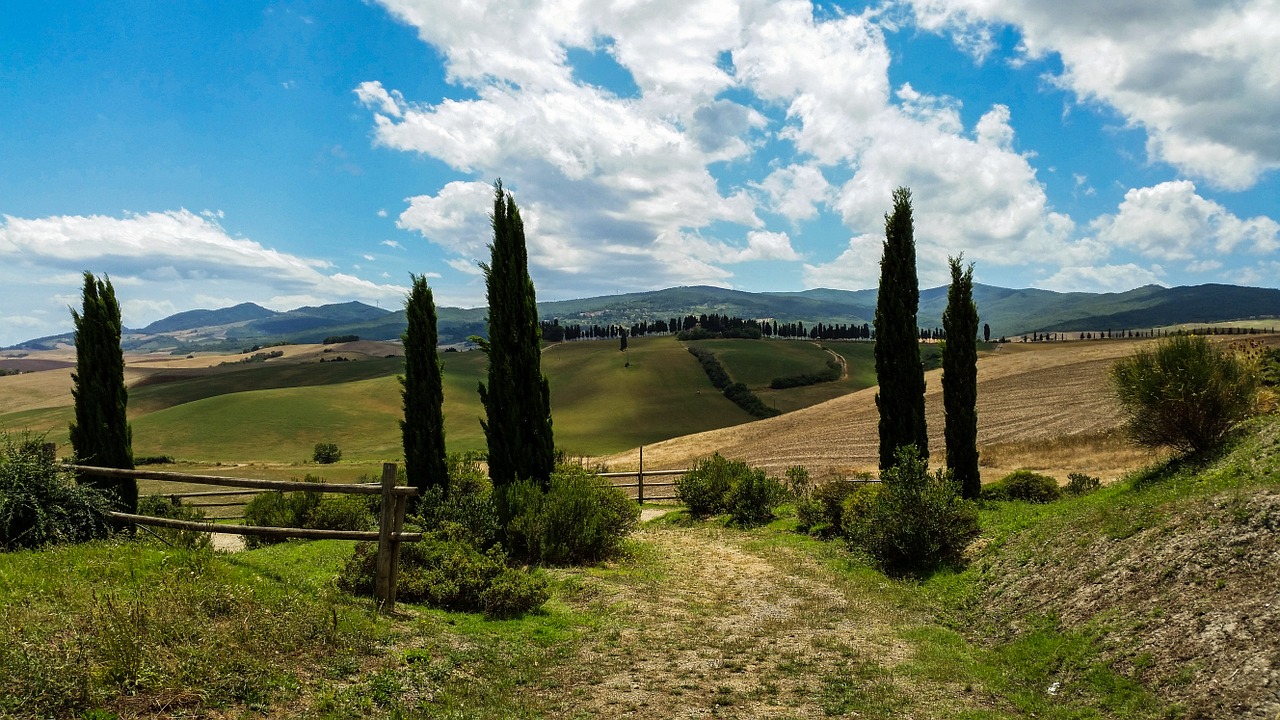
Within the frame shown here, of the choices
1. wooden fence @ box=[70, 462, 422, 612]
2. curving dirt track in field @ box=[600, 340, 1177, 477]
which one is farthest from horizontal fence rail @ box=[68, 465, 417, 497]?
curving dirt track in field @ box=[600, 340, 1177, 477]

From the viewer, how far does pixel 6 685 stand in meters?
5.07

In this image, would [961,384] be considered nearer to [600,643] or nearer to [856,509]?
[856,509]

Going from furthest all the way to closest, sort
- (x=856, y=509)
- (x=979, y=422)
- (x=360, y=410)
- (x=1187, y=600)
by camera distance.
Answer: (x=360, y=410) < (x=979, y=422) < (x=856, y=509) < (x=1187, y=600)

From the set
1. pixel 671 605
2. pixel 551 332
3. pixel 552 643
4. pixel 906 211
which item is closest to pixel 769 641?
pixel 671 605

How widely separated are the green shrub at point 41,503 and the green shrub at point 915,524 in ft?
44.9

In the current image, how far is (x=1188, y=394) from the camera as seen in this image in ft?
42.8

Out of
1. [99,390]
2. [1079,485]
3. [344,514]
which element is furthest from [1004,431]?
[99,390]

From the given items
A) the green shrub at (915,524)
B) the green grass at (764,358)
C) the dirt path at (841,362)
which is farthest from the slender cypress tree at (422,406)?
the dirt path at (841,362)

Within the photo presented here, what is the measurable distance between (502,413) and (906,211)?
13878 millimetres

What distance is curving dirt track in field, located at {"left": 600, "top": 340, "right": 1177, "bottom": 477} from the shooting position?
36594 millimetres

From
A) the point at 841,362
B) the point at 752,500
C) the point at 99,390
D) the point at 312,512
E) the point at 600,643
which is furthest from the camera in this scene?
the point at 841,362

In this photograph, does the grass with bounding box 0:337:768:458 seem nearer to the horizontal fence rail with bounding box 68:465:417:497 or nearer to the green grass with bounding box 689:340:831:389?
the green grass with bounding box 689:340:831:389

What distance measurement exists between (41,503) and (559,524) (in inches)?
329

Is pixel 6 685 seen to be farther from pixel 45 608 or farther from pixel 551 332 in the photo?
pixel 551 332
